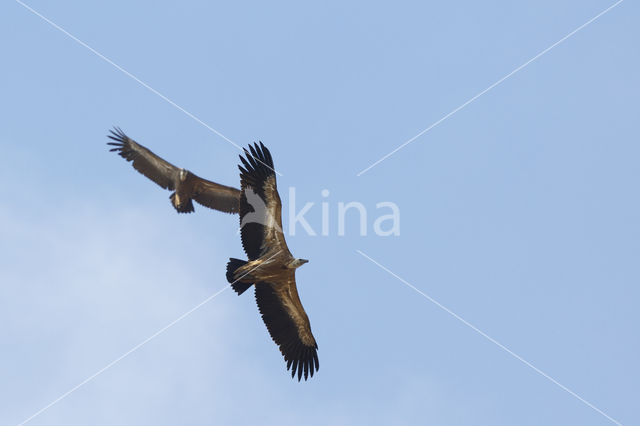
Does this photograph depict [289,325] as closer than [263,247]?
No

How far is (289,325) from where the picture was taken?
62.5 ft

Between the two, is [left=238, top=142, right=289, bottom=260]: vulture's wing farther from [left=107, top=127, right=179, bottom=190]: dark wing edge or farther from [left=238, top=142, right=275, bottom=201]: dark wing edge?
[left=107, top=127, right=179, bottom=190]: dark wing edge

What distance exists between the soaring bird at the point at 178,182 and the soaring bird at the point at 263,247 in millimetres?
6330

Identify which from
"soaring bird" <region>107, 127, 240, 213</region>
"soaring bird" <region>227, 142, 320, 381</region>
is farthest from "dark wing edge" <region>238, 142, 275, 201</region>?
"soaring bird" <region>107, 127, 240, 213</region>

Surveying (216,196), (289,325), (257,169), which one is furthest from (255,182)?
(216,196)

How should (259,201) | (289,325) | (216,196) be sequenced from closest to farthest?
(259,201) < (289,325) < (216,196)

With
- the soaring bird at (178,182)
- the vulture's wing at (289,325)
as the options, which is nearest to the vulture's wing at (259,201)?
the vulture's wing at (289,325)

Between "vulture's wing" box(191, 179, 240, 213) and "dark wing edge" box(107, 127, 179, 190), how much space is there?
1079mm

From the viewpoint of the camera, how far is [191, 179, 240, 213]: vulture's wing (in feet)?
80.9

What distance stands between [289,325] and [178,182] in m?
7.51

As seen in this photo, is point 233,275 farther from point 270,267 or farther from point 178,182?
point 178,182

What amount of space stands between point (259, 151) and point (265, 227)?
5.07 ft

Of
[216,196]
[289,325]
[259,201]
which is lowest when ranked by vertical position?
[289,325]

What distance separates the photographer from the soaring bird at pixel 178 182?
24.7 m
